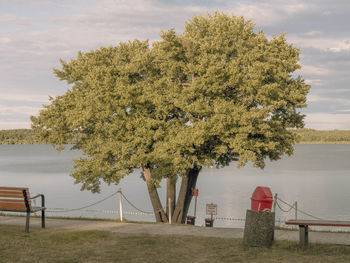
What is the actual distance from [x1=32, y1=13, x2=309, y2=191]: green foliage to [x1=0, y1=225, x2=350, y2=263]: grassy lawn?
856cm

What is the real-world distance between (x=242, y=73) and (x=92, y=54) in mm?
8647

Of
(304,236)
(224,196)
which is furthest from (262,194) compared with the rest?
(224,196)

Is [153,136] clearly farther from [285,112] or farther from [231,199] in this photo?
[231,199]

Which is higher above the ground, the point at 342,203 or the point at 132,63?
the point at 132,63

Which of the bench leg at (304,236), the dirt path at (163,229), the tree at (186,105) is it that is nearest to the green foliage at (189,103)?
the tree at (186,105)

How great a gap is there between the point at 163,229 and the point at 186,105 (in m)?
8.07

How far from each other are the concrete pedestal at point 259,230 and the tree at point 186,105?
8.70m

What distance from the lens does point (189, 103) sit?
66.8ft

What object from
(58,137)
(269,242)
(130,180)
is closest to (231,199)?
(130,180)

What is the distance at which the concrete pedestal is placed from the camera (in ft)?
32.7

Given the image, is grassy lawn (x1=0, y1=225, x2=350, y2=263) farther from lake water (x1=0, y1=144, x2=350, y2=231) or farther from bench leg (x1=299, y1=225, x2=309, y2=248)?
lake water (x1=0, y1=144, x2=350, y2=231)

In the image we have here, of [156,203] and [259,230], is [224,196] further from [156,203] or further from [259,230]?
[259,230]

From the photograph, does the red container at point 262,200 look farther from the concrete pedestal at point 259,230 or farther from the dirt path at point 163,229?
the dirt path at point 163,229

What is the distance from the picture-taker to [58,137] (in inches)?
945
